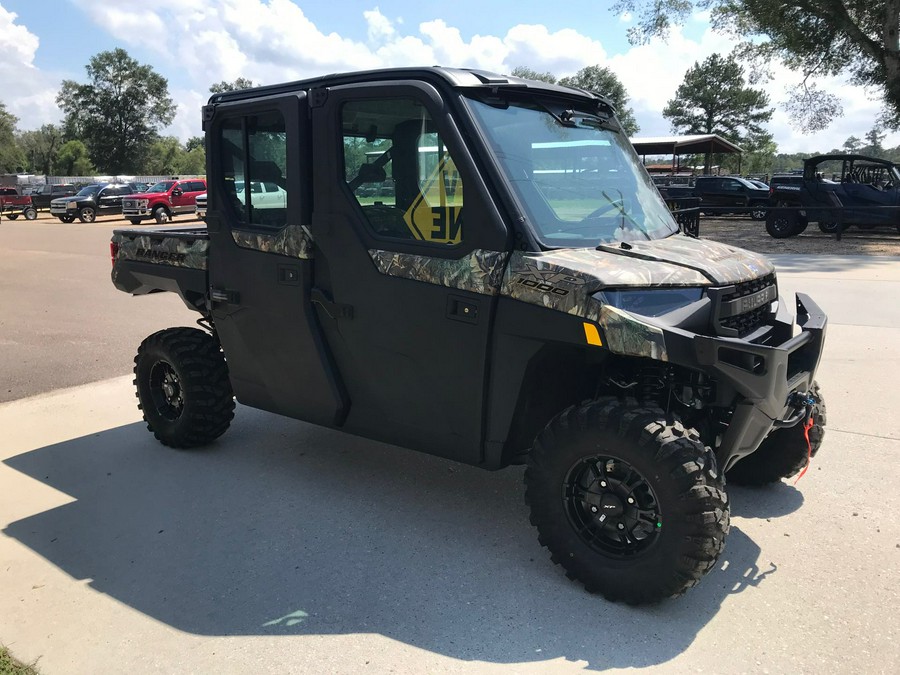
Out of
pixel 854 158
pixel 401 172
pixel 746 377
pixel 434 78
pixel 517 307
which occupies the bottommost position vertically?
pixel 746 377

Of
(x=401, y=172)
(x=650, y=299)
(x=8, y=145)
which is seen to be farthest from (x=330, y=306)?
(x=8, y=145)

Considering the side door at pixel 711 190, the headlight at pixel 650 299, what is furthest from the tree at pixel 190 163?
the headlight at pixel 650 299

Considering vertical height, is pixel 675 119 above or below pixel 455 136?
above

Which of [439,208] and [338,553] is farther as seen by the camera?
[338,553]

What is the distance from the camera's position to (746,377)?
9.48 ft

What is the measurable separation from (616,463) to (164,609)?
6.72 feet

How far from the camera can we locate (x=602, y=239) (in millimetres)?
3459

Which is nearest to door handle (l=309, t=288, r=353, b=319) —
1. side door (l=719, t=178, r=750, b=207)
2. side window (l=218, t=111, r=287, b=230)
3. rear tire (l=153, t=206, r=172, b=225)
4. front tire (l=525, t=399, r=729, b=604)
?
side window (l=218, t=111, r=287, b=230)

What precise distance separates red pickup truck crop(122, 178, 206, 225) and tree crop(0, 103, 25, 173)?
251 feet

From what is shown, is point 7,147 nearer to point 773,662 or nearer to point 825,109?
point 825,109

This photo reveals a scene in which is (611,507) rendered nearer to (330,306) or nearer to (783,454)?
(783,454)

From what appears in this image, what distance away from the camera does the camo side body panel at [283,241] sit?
3.88m

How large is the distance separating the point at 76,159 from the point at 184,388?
311 ft

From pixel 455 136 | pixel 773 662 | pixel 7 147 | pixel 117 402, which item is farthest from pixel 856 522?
pixel 7 147
